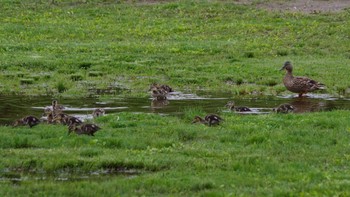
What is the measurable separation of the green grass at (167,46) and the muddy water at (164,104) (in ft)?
3.57

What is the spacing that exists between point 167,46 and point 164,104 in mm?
9814

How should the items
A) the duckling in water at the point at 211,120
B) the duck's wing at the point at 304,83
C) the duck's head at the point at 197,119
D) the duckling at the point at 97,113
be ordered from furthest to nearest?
the duck's wing at the point at 304,83
the duckling at the point at 97,113
the duck's head at the point at 197,119
the duckling in water at the point at 211,120

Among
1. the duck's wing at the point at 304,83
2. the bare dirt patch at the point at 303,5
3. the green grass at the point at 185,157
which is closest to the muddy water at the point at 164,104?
the duck's wing at the point at 304,83

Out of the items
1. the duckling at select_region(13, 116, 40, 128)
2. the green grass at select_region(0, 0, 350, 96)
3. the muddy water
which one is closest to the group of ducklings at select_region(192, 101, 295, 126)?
the muddy water

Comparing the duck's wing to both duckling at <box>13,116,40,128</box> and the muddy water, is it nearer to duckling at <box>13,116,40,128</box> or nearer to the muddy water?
the muddy water

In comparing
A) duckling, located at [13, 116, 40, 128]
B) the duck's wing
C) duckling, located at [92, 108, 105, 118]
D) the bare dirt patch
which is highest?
the bare dirt patch

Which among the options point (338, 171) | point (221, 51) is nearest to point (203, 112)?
point (338, 171)

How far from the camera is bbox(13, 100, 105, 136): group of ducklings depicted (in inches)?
658

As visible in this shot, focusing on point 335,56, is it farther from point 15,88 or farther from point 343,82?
point 15,88

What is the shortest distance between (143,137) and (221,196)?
4.32 m

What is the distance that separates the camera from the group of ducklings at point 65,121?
1670 cm

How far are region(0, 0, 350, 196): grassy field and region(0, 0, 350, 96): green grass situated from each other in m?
0.05

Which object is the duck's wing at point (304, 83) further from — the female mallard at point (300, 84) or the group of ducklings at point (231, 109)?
the group of ducklings at point (231, 109)

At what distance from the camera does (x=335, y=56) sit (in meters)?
30.5
